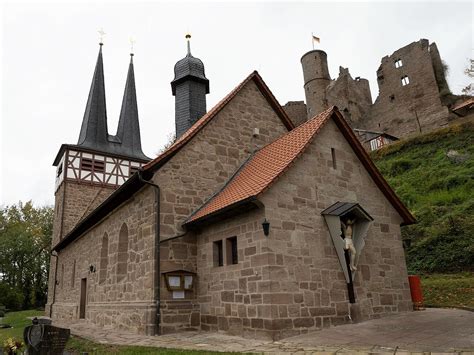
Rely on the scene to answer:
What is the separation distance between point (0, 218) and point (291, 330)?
40519 millimetres

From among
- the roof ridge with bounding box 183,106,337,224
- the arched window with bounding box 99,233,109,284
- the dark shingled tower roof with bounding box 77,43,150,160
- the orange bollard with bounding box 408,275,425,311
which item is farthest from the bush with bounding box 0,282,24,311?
the orange bollard with bounding box 408,275,425,311

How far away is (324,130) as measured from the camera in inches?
416

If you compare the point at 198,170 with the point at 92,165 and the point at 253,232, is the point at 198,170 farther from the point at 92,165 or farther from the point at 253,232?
the point at 92,165

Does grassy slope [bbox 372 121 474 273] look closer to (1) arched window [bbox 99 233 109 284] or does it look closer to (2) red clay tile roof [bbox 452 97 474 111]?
(2) red clay tile roof [bbox 452 97 474 111]

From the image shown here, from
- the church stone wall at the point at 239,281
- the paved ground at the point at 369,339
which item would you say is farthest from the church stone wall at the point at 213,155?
the paved ground at the point at 369,339

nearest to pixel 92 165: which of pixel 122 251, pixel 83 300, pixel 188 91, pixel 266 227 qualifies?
pixel 83 300

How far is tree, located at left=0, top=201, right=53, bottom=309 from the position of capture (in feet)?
126

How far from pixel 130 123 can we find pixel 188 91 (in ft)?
51.1

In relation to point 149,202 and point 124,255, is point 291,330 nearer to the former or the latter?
point 149,202

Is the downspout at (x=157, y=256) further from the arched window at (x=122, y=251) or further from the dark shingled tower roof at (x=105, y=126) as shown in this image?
the dark shingled tower roof at (x=105, y=126)

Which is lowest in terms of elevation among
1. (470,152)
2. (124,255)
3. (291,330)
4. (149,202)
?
(291,330)

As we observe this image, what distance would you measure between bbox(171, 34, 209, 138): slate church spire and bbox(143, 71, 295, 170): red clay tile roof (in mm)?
3840

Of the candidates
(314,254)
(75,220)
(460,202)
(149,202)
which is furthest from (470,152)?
(75,220)

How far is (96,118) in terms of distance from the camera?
29.2 m
